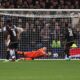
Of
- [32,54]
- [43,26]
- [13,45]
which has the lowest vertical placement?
[32,54]

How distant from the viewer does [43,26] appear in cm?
2111

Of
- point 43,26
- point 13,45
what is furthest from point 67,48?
point 13,45

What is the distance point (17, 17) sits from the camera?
21.2 meters

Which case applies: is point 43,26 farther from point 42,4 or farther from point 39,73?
point 39,73

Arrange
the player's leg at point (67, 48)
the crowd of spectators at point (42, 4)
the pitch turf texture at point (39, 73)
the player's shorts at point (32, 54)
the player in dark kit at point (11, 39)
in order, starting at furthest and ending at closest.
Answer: the crowd of spectators at point (42, 4), the player's leg at point (67, 48), the player's shorts at point (32, 54), the player in dark kit at point (11, 39), the pitch turf texture at point (39, 73)

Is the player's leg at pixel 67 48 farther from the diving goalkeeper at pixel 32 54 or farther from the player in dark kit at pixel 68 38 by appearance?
the diving goalkeeper at pixel 32 54

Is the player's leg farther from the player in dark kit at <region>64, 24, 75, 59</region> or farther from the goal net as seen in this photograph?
the goal net

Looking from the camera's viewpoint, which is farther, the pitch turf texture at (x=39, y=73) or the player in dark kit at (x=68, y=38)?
the player in dark kit at (x=68, y=38)

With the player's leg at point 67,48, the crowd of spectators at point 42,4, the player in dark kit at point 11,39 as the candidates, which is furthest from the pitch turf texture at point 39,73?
the crowd of spectators at point 42,4

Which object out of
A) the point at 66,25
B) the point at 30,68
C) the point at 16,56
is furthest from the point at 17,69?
the point at 66,25

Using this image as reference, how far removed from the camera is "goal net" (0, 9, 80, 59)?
68.8ft

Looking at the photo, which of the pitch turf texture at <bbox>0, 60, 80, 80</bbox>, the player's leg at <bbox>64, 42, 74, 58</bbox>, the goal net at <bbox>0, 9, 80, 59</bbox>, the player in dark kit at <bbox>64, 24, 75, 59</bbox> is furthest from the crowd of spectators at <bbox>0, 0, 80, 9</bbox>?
the pitch turf texture at <bbox>0, 60, 80, 80</bbox>

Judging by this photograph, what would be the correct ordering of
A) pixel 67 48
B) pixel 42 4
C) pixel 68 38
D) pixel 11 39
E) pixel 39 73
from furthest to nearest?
1. pixel 42 4
2. pixel 68 38
3. pixel 67 48
4. pixel 11 39
5. pixel 39 73

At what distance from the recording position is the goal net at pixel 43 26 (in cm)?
2097
